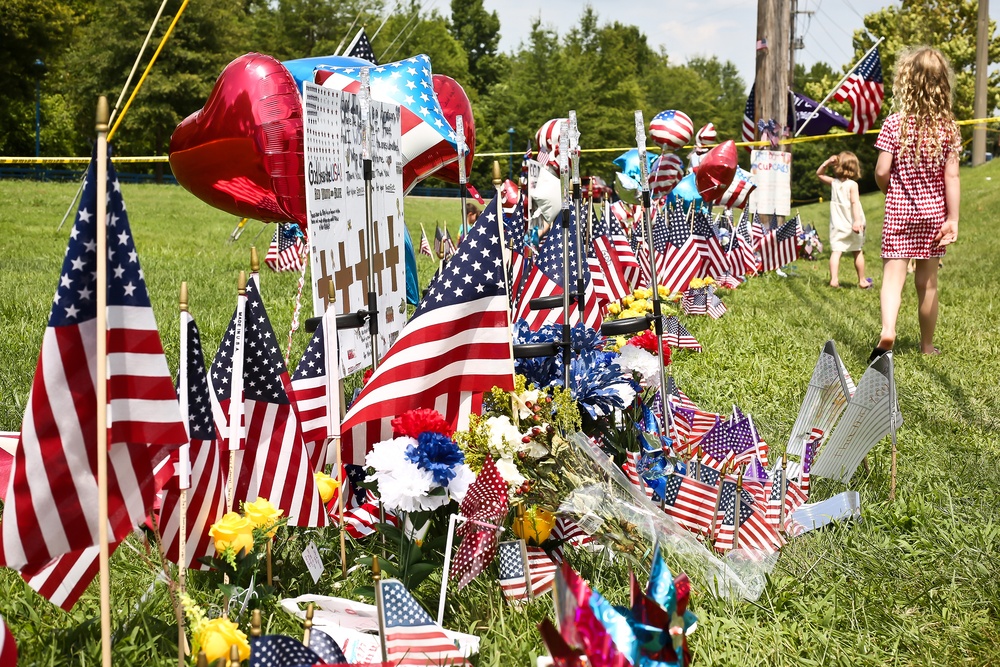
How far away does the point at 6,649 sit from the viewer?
200 cm

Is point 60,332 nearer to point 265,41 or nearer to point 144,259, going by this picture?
point 144,259

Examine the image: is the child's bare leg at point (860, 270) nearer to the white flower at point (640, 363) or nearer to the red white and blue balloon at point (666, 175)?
the red white and blue balloon at point (666, 175)

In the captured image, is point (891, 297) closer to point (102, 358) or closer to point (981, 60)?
point (102, 358)

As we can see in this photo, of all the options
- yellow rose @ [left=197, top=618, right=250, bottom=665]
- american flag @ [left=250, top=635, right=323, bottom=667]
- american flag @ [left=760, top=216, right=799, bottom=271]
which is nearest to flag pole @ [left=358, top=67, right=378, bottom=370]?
yellow rose @ [left=197, top=618, right=250, bottom=665]

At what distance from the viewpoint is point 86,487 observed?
2062 mm

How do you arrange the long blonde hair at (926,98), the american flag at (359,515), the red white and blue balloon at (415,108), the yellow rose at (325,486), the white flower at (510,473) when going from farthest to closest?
the long blonde hair at (926,98) < the red white and blue balloon at (415,108) < the american flag at (359,515) < the yellow rose at (325,486) < the white flower at (510,473)

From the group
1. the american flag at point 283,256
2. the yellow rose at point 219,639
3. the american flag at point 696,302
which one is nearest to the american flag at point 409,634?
the yellow rose at point 219,639

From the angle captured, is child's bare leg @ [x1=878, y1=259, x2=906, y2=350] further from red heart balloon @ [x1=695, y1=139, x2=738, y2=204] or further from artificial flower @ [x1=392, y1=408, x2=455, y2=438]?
red heart balloon @ [x1=695, y1=139, x2=738, y2=204]

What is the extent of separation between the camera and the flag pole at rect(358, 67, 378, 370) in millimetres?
3463

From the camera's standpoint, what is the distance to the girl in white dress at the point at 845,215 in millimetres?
11391

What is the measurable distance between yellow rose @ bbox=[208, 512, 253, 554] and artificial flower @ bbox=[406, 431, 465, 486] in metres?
0.51

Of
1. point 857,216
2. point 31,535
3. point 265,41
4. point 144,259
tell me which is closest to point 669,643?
point 31,535

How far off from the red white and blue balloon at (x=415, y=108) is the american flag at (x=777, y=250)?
850 cm

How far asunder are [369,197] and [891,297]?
386 cm
